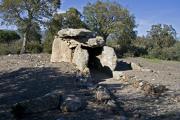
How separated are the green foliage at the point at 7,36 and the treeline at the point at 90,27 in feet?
0.49

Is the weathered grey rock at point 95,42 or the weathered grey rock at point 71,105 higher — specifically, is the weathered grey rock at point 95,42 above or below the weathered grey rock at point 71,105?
above

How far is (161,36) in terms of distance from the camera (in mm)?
58250

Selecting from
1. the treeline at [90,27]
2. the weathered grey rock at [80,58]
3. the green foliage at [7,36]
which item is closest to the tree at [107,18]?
the treeline at [90,27]

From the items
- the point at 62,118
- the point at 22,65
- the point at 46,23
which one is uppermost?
the point at 46,23

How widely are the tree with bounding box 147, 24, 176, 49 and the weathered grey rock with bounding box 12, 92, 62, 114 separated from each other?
44452 millimetres

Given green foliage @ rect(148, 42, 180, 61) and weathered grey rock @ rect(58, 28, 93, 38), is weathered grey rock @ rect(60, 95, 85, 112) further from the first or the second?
green foliage @ rect(148, 42, 180, 61)

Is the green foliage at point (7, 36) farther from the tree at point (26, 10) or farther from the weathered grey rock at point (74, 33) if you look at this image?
the weathered grey rock at point (74, 33)

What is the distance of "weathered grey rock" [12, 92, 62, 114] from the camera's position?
38.7 feet

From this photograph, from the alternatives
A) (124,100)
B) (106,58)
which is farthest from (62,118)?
(106,58)

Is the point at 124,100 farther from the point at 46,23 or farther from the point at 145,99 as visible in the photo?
the point at 46,23

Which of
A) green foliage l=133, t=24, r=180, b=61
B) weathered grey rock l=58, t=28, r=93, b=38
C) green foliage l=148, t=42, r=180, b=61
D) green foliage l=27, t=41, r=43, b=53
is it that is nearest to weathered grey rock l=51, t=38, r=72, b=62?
weathered grey rock l=58, t=28, r=93, b=38

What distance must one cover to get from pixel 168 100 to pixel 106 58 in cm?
833

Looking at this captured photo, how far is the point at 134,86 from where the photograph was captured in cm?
1748

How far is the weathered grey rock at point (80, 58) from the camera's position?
2128cm
